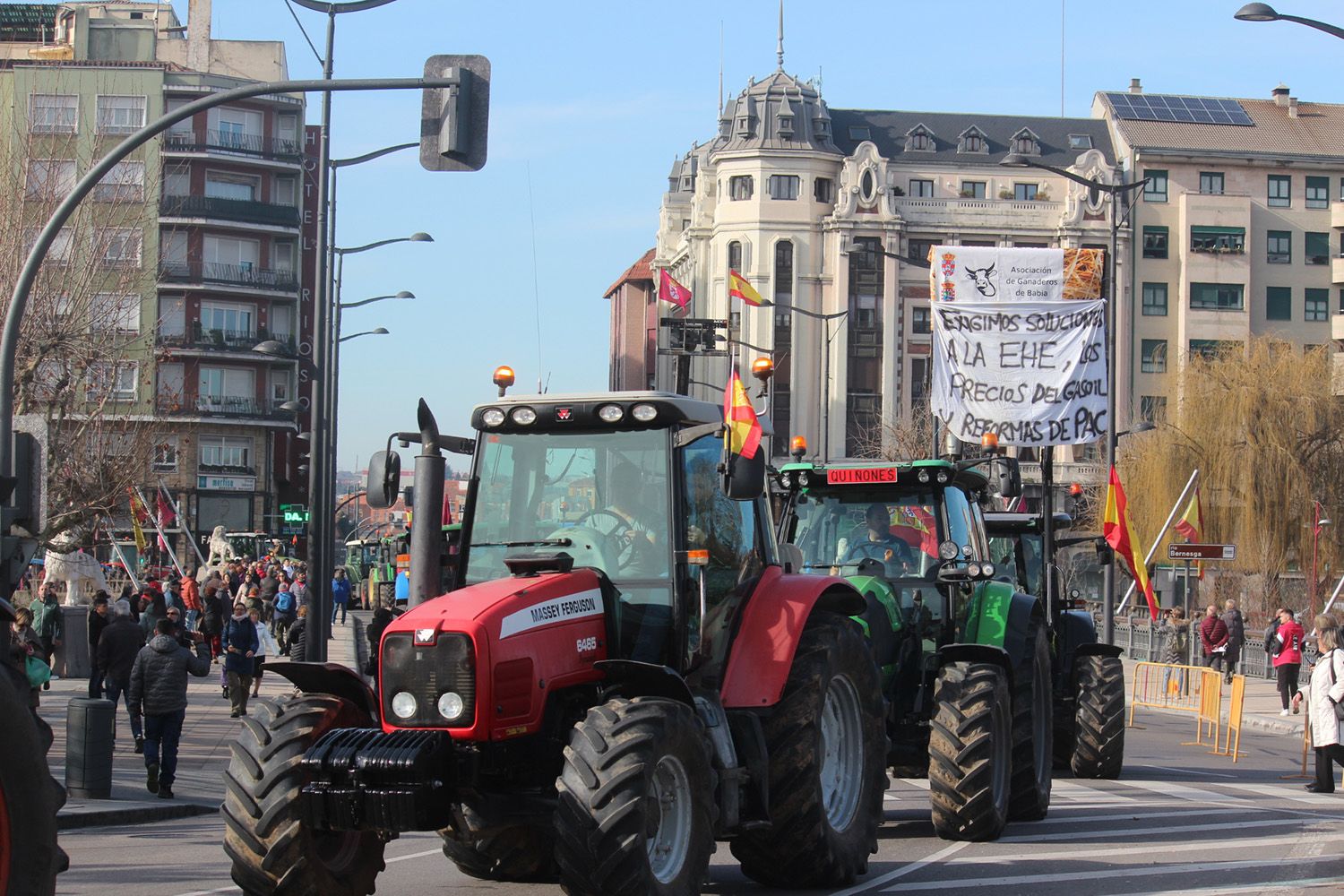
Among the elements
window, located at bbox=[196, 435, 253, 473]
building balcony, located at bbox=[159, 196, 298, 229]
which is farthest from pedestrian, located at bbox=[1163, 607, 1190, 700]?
building balcony, located at bbox=[159, 196, 298, 229]

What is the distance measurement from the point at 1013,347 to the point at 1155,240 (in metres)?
67.0

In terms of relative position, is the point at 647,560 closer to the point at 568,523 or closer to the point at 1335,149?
the point at 568,523

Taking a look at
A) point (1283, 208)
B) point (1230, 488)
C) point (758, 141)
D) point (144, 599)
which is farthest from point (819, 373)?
point (144, 599)

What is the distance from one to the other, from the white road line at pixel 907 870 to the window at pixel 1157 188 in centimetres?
7614

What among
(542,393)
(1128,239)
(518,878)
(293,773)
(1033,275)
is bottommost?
(518,878)

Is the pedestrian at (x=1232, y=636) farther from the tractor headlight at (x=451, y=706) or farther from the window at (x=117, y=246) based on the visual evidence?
the tractor headlight at (x=451, y=706)

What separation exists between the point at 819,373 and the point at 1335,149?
86.8ft

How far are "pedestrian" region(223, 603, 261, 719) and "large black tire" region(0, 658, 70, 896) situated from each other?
17756 mm

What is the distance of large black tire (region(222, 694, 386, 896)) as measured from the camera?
816 cm

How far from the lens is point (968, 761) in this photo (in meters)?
12.1

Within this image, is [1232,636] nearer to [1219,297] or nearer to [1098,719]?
[1098,719]

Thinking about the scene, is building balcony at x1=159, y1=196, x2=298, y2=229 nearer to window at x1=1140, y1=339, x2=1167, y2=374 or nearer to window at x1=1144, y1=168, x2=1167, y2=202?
window at x1=1144, y1=168, x2=1167, y2=202

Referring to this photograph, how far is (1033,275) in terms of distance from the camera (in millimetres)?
21062

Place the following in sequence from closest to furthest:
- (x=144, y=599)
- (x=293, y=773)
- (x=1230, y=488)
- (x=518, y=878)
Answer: (x=293, y=773) → (x=518, y=878) → (x=144, y=599) → (x=1230, y=488)
